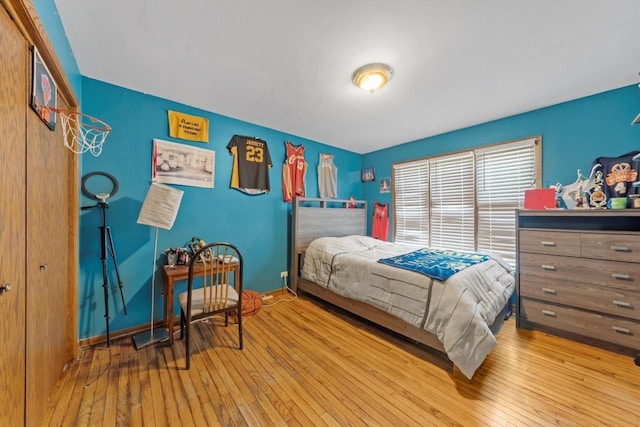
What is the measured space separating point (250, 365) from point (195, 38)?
8.21 ft

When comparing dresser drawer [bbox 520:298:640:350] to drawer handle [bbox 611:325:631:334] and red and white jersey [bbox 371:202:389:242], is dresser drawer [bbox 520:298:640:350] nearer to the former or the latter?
drawer handle [bbox 611:325:631:334]

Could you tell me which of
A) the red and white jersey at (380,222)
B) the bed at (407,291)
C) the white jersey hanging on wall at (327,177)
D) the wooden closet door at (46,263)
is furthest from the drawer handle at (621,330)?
the wooden closet door at (46,263)

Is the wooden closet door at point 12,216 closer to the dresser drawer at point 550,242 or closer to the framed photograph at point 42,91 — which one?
the framed photograph at point 42,91

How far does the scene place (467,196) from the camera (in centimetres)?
341

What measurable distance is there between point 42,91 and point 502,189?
4.34 m

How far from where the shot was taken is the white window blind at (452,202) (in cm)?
339

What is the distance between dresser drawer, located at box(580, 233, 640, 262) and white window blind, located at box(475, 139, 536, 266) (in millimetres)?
821

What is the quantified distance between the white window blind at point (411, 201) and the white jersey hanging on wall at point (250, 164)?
7.69 feet

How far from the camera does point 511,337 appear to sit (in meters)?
2.29

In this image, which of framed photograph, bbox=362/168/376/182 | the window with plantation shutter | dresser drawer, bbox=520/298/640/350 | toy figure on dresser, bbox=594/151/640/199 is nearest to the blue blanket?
dresser drawer, bbox=520/298/640/350

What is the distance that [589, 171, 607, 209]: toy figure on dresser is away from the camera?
7.20 ft

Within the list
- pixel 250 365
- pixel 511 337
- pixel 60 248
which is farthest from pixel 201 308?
pixel 511 337

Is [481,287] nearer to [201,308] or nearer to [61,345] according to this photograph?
[201,308]

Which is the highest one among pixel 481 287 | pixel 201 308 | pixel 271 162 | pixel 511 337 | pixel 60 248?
pixel 271 162
